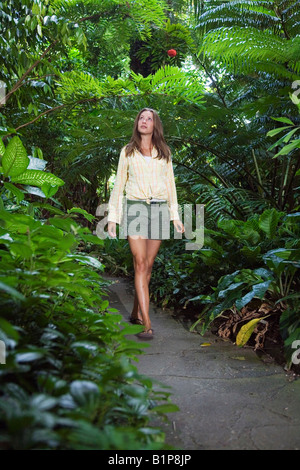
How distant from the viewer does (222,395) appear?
1936 millimetres

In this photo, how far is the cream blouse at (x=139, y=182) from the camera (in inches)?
123

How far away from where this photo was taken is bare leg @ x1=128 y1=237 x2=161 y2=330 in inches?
116

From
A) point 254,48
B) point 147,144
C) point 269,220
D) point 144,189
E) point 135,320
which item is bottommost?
point 135,320

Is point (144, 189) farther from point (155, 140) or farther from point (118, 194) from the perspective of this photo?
point (155, 140)

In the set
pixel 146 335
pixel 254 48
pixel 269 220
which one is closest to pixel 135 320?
pixel 146 335

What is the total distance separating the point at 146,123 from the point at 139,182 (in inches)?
18.0

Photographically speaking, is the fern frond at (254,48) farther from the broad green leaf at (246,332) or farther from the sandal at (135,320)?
the sandal at (135,320)

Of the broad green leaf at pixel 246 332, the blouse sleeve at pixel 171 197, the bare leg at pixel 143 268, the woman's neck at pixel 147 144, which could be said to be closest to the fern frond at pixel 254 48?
the woman's neck at pixel 147 144
